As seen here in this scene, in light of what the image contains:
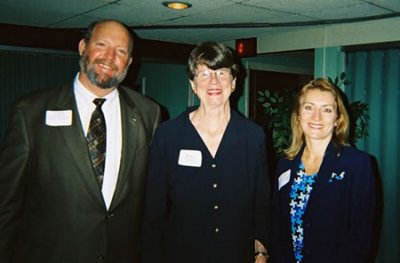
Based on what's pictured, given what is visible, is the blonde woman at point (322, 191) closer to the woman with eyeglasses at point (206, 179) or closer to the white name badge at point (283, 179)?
the white name badge at point (283, 179)

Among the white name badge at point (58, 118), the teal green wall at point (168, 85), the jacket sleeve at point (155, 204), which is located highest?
the teal green wall at point (168, 85)

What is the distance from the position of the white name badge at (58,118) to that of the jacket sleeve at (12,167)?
120 millimetres

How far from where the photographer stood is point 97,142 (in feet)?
6.55

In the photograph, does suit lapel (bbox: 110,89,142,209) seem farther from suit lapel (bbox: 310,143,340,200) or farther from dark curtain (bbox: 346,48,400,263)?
dark curtain (bbox: 346,48,400,263)

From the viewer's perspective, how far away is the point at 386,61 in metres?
3.82

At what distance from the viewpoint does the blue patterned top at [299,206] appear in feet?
6.75

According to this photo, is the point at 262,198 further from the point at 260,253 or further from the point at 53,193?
the point at 53,193

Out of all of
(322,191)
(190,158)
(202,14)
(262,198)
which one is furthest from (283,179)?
(202,14)

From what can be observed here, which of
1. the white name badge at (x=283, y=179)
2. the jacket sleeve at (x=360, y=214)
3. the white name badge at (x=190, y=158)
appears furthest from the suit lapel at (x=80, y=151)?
the jacket sleeve at (x=360, y=214)

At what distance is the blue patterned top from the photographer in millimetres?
2057

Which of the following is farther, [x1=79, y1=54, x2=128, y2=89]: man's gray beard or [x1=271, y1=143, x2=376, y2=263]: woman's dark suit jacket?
[x1=79, y1=54, x2=128, y2=89]: man's gray beard

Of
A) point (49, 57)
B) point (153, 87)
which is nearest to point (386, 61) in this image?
point (153, 87)

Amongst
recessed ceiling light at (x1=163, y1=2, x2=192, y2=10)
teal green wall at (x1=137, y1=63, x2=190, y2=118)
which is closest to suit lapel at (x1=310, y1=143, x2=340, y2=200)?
recessed ceiling light at (x1=163, y1=2, x2=192, y2=10)

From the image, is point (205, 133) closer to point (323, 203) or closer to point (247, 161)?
point (247, 161)
